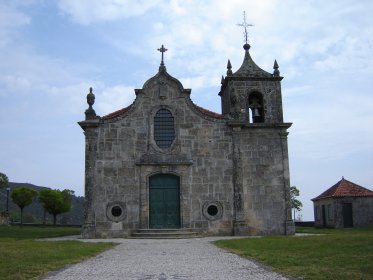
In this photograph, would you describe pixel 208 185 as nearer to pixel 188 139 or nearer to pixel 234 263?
pixel 188 139

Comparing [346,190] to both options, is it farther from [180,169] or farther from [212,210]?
[180,169]

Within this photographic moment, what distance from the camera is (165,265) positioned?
961 centimetres

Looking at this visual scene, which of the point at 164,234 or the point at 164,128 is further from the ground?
the point at 164,128

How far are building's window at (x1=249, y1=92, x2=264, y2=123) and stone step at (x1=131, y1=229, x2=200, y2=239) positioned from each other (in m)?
7.23

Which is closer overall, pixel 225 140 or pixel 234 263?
pixel 234 263

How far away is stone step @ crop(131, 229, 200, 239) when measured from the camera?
65.5 ft

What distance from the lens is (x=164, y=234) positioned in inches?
787

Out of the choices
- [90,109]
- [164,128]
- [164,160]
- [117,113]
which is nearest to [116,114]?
[117,113]

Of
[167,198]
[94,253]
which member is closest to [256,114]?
[167,198]

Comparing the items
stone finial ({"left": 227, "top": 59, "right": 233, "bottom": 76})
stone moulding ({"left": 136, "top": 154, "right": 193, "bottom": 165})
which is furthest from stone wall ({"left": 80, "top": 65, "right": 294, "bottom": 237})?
stone finial ({"left": 227, "top": 59, "right": 233, "bottom": 76})

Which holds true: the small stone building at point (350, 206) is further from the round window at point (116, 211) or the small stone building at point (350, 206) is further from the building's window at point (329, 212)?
the round window at point (116, 211)

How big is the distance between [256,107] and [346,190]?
47.7 feet

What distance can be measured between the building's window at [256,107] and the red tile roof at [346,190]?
13241 millimetres

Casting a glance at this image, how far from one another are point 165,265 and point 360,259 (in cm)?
422
